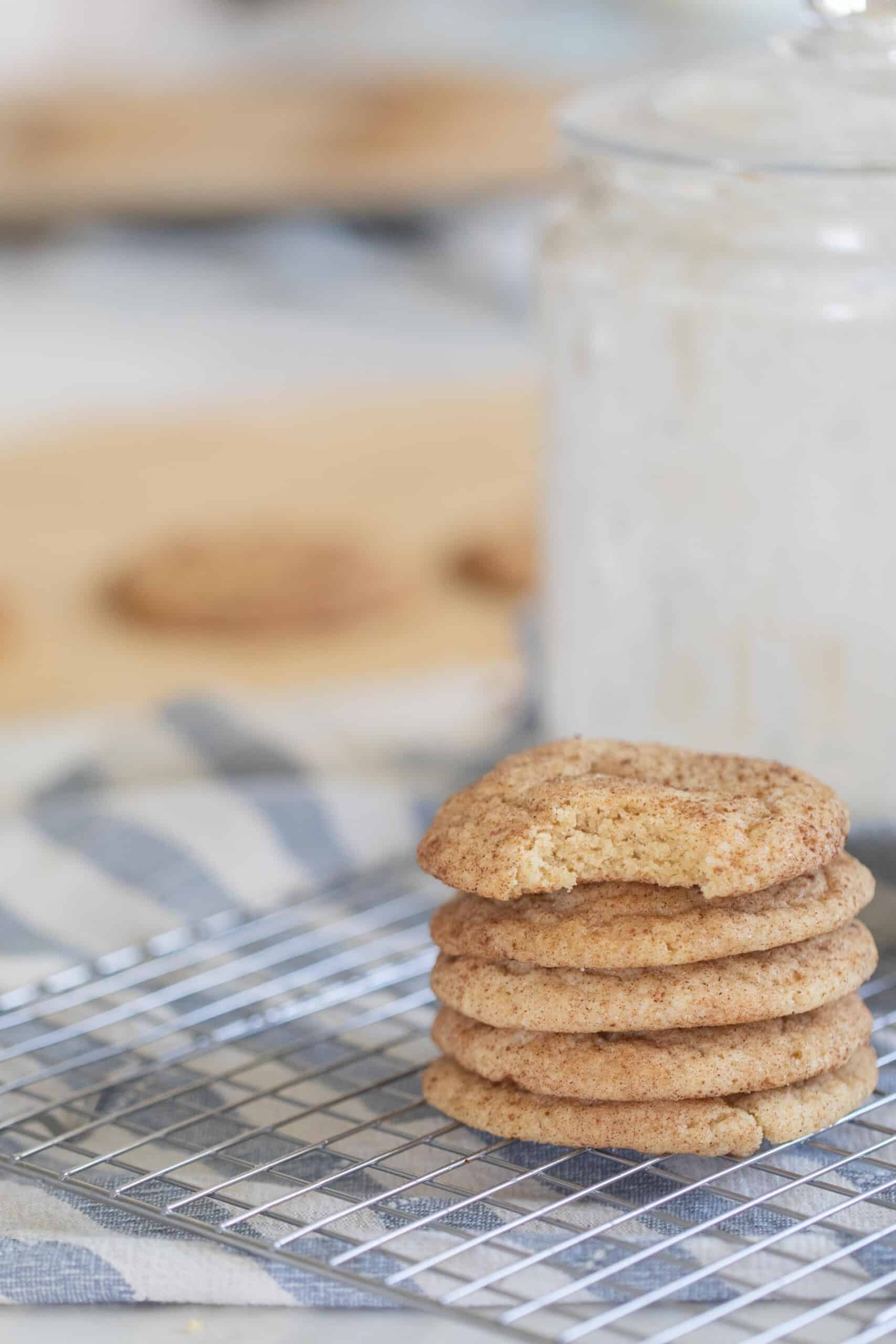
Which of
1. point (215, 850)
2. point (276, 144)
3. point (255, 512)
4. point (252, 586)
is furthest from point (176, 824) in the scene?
point (276, 144)

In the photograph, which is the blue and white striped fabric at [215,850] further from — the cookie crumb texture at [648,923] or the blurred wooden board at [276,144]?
the blurred wooden board at [276,144]

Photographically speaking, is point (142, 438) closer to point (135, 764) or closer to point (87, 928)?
point (135, 764)

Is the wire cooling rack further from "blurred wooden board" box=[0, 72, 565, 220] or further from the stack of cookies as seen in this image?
"blurred wooden board" box=[0, 72, 565, 220]

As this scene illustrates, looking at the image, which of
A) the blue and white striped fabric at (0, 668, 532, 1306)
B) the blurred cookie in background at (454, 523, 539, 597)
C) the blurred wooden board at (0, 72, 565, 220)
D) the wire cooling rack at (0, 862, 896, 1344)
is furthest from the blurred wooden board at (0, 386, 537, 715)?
the blurred wooden board at (0, 72, 565, 220)

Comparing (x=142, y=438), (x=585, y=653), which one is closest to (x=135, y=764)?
(x=585, y=653)

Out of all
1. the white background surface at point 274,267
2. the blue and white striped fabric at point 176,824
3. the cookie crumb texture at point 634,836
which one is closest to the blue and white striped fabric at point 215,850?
the blue and white striped fabric at point 176,824

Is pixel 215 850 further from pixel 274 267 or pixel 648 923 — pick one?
pixel 274 267

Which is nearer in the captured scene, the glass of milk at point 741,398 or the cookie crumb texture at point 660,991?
the cookie crumb texture at point 660,991

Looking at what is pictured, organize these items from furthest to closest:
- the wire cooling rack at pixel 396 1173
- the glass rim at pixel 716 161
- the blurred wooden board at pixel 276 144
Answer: the blurred wooden board at pixel 276 144 < the glass rim at pixel 716 161 < the wire cooling rack at pixel 396 1173
